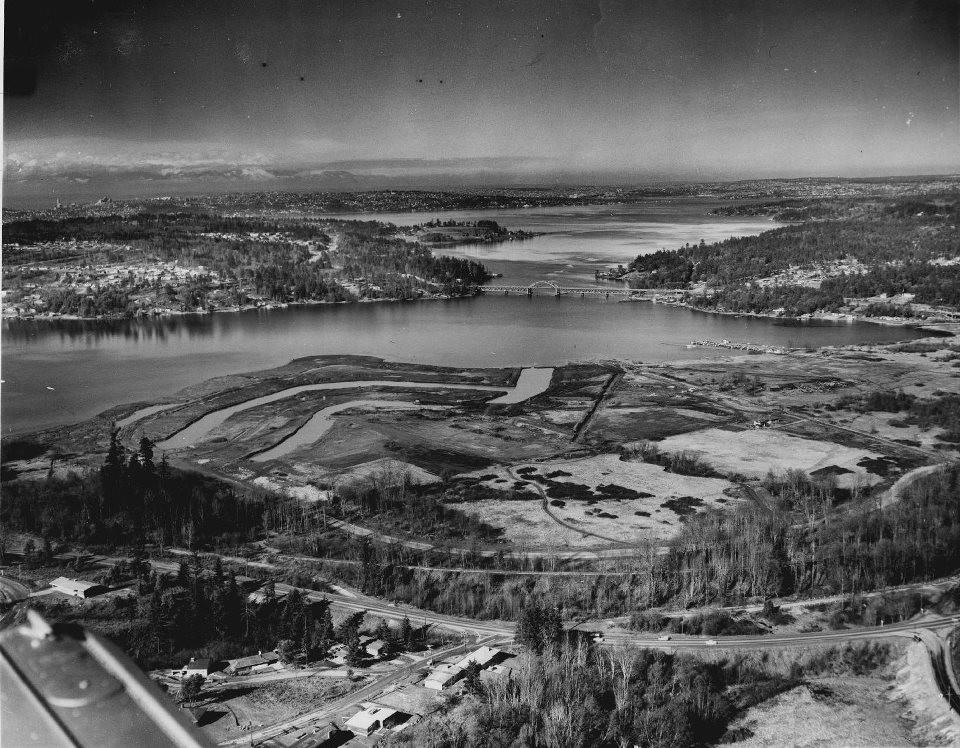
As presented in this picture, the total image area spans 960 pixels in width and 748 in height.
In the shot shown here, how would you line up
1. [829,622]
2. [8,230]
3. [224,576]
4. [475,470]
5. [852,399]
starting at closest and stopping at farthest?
[829,622] < [224,576] < [475,470] < [852,399] < [8,230]

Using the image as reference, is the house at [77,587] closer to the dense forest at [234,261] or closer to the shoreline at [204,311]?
the shoreline at [204,311]

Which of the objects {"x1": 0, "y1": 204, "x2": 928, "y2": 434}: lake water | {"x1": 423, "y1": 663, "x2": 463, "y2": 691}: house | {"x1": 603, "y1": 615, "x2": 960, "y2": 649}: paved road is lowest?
{"x1": 423, "y1": 663, "x2": 463, "y2": 691}: house

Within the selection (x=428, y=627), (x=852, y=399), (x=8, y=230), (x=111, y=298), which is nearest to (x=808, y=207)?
(x=852, y=399)

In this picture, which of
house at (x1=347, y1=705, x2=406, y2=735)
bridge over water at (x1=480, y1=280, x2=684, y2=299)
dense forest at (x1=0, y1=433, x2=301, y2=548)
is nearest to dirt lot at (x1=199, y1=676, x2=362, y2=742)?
house at (x1=347, y1=705, x2=406, y2=735)

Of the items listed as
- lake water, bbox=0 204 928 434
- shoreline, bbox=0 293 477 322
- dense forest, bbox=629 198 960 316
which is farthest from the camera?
dense forest, bbox=629 198 960 316

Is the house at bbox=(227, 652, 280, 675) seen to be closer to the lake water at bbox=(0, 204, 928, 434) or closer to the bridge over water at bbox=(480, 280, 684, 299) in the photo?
the lake water at bbox=(0, 204, 928, 434)

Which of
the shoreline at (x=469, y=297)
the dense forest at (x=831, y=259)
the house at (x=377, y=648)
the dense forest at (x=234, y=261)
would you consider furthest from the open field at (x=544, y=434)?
the dense forest at (x=831, y=259)

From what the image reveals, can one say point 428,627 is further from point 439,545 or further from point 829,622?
point 829,622

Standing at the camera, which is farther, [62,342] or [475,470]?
[62,342]
